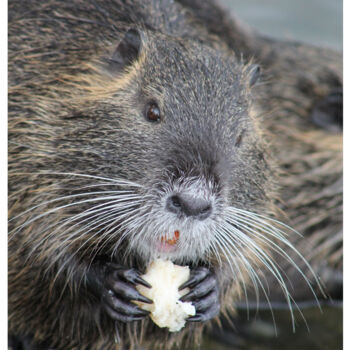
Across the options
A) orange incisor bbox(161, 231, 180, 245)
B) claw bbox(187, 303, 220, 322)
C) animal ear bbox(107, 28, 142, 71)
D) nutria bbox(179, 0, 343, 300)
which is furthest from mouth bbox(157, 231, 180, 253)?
nutria bbox(179, 0, 343, 300)

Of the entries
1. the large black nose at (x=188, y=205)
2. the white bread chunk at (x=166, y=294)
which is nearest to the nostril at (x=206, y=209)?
the large black nose at (x=188, y=205)

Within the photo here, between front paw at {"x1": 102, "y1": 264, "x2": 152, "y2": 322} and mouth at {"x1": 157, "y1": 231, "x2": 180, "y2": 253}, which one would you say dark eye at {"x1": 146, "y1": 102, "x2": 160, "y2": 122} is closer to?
mouth at {"x1": 157, "y1": 231, "x2": 180, "y2": 253}

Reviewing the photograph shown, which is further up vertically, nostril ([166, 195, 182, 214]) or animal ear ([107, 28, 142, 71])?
animal ear ([107, 28, 142, 71])

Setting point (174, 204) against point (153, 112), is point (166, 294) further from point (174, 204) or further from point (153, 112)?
point (153, 112)

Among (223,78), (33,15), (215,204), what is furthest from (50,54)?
(215,204)

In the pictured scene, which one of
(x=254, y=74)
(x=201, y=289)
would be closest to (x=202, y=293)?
(x=201, y=289)

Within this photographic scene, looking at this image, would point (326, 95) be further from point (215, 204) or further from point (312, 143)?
point (215, 204)
